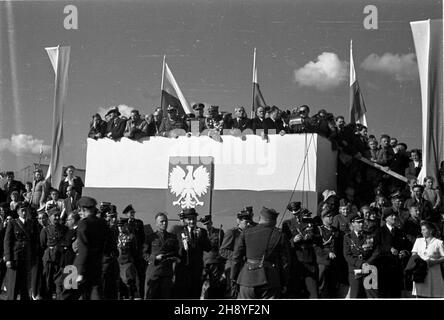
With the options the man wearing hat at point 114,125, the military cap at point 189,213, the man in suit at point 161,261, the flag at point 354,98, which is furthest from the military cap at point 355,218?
the man wearing hat at point 114,125

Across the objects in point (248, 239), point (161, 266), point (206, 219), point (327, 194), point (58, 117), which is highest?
point (58, 117)

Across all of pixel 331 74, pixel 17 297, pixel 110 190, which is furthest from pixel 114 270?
pixel 331 74

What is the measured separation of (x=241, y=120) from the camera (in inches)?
328

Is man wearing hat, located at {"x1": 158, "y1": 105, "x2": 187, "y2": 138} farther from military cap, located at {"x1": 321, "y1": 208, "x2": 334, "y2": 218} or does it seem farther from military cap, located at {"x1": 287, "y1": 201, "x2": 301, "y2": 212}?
military cap, located at {"x1": 321, "y1": 208, "x2": 334, "y2": 218}

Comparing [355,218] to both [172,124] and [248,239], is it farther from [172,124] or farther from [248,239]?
[172,124]

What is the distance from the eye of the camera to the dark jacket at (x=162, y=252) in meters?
7.97

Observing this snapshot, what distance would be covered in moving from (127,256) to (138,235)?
252 millimetres

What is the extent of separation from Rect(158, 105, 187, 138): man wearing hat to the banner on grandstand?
13.2 inches

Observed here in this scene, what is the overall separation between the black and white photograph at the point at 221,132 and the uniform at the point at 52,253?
45 millimetres

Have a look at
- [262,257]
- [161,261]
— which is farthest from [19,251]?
[262,257]

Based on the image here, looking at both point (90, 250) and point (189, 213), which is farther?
point (189, 213)

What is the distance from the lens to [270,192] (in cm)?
806

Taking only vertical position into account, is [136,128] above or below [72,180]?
above
